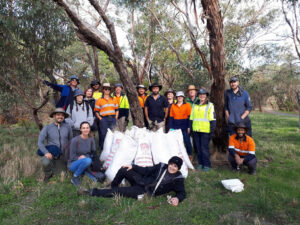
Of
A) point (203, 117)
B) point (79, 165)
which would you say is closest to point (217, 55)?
point (203, 117)

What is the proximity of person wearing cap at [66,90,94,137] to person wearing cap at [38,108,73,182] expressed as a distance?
14.9 inches

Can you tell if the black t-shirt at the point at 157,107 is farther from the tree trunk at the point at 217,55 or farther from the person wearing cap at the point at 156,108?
the tree trunk at the point at 217,55

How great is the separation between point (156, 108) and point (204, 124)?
1.30m

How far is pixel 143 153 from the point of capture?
3805mm

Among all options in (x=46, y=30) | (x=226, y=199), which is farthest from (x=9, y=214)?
(x=46, y=30)

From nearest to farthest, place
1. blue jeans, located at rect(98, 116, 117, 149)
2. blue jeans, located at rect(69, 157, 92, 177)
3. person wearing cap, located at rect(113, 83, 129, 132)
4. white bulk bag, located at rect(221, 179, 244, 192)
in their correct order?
white bulk bag, located at rect(221, 179, 244, 192) → blue jeans, located at rect(69, 157, 92, 177) → blue jeans, located at rect(98, 116, 117, 149) → person wearing cap, located at rect(113, 83, 129, 132)


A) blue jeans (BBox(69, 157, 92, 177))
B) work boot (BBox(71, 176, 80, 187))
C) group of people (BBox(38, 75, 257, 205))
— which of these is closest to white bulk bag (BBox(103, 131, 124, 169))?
group of people (BBox(38, 75, 257, 205))

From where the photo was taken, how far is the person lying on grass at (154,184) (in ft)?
9.95

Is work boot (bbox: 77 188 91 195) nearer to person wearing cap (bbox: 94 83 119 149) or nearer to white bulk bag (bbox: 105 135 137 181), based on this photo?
white bulk bag (bbox: 105 135 137 181)

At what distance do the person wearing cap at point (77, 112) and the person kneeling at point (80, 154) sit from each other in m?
0.71

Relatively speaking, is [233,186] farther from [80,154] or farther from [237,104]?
[80,154]

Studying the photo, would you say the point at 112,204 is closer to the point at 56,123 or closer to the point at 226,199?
the point at 226,199

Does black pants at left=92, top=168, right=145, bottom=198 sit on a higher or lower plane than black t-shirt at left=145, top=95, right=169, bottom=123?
lower

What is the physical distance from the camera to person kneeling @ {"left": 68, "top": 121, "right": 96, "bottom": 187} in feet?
11.6
